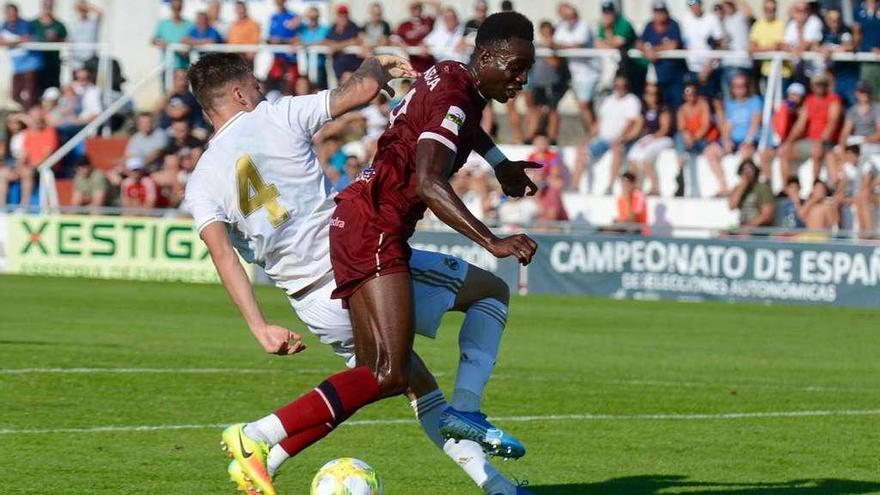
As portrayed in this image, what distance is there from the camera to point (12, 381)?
12789mm

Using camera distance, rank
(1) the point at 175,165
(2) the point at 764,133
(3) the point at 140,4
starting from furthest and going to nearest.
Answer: (3) the point at 140,4 → (1) the point at 175,165 → (2) the point at 764,133

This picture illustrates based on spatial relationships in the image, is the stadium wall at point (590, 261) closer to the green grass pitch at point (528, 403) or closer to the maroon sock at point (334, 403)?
the green grass pitch at point (528, 403)

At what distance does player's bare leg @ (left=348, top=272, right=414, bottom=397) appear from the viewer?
24.6 ft

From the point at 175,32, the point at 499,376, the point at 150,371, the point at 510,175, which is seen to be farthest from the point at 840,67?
the point at 510,175

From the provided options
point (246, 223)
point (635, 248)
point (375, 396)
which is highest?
point (246, 223)

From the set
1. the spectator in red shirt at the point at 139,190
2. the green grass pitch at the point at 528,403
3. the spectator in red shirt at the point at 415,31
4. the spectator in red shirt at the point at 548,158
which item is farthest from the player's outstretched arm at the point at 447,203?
the spectator in red shirt at the point at 139,190

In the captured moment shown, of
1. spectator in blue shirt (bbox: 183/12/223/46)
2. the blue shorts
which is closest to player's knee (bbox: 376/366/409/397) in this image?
the blue shorts

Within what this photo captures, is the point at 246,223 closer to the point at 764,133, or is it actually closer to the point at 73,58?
the point at 764,133

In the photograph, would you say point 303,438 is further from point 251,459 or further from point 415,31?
point 415,31

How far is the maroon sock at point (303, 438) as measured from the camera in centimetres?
755

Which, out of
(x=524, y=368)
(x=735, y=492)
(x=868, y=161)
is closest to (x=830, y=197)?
(x=868, y=161)

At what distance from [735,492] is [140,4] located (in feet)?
99.7

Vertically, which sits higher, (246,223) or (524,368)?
(246,223)

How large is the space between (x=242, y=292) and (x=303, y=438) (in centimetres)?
70
